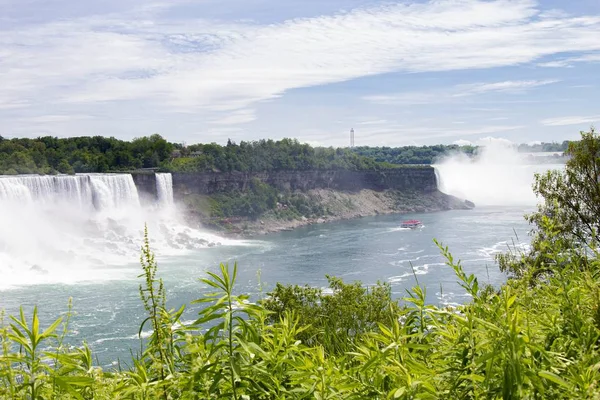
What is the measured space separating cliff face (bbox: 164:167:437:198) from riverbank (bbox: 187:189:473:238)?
1.58 meters

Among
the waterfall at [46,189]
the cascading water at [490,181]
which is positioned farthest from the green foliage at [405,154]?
the waterfall at [46,189]

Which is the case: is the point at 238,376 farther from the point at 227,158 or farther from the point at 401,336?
the point at 227,158

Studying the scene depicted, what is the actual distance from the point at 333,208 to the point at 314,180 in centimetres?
855

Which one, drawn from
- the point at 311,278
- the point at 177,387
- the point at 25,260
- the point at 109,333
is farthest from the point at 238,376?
the point at 25,260

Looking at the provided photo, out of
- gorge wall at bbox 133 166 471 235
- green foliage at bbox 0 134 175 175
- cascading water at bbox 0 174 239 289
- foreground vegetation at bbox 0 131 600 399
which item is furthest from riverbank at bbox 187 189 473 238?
foreground vegetation at bbox 0 131 600 399

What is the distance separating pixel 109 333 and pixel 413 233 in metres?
40.2

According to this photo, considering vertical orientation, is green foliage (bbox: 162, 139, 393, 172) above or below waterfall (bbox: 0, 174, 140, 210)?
above

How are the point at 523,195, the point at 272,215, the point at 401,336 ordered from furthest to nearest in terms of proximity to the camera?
the point at 523,195
the point at 272,215
the point at 401,336

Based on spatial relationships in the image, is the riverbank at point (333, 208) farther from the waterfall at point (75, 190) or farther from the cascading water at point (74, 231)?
the waterfall at point (75, 190)

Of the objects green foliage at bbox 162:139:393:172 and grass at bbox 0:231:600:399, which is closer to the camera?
grass at bbox 0:231:600:399

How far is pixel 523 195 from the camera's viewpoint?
3999 inches

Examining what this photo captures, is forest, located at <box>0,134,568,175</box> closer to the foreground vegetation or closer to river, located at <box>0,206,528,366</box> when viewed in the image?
river, located at <box>0,206,528,366</box>

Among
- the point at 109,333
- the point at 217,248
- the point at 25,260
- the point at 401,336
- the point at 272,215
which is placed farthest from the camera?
the point at 272,215

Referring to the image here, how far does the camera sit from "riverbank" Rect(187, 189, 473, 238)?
7200 cm
